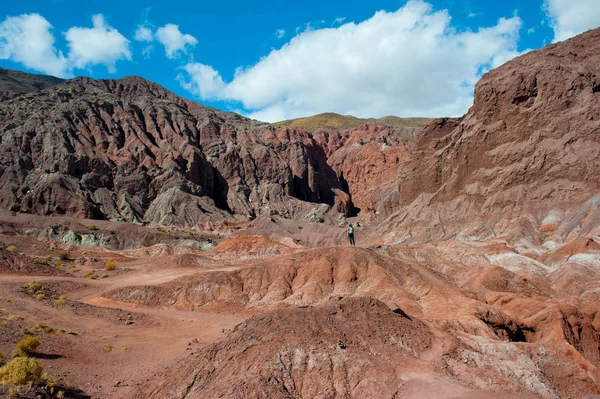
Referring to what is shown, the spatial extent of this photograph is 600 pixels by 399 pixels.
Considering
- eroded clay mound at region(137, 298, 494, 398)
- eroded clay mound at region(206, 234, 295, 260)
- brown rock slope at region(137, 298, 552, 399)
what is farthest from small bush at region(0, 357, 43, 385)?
eroded clay mound at region(206, 234, 295, 260)

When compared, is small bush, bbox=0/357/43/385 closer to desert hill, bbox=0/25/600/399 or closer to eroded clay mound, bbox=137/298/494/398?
desert hill, bbox=0/25/600/399

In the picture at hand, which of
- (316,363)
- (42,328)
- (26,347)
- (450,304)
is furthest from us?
(450,304)

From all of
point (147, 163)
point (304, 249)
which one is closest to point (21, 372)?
point (304, 249)

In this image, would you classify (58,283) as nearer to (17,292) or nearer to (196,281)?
(17,292)

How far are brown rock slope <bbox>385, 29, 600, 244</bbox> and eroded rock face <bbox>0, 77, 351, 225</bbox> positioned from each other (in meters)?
54.0

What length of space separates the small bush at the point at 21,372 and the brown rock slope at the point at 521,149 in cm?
6023

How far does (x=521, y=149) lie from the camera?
228ft

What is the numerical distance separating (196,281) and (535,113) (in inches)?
2310

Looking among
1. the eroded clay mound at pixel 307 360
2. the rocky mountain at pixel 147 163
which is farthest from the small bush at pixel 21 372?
the rocky mountain at pixel 147 163

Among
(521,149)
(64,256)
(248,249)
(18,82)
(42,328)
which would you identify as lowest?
(248,249)

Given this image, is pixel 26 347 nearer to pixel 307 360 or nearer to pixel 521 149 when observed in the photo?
pixel 307 360

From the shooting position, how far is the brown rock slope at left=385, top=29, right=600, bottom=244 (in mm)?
62787

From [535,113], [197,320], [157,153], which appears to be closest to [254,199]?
[157,153]

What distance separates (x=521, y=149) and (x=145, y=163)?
90.2 m
